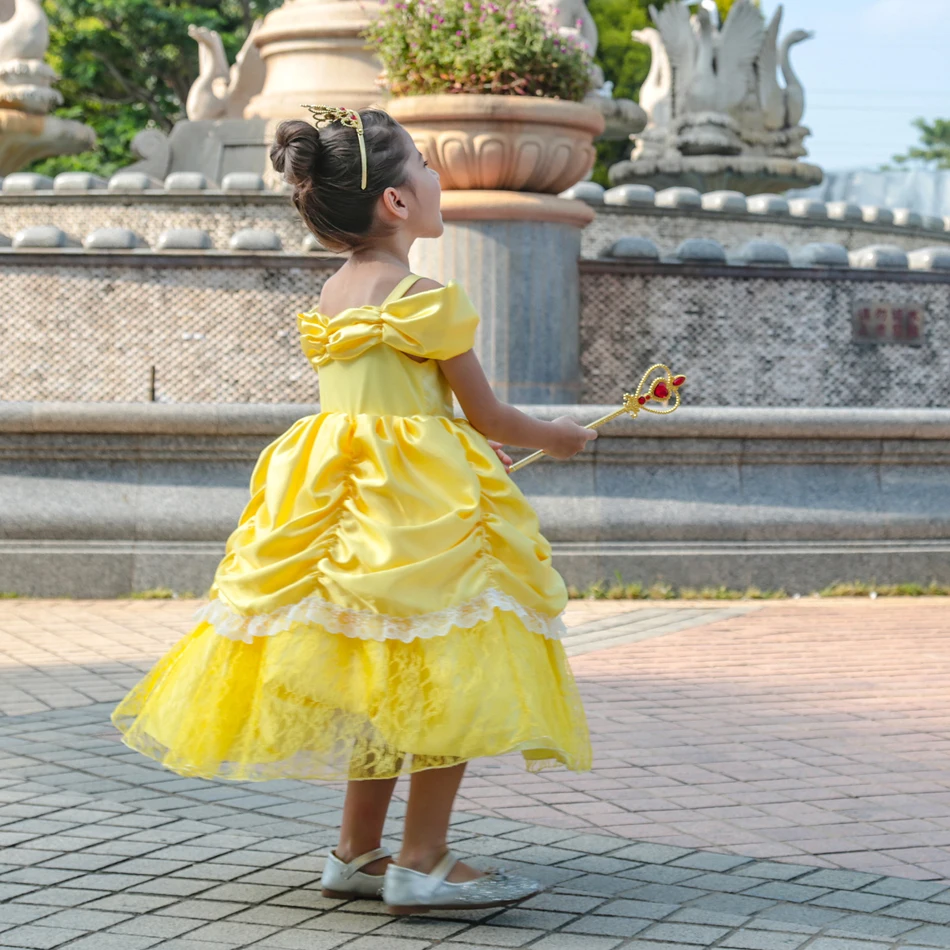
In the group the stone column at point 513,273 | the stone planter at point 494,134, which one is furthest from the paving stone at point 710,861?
the stone planter at point 494,134

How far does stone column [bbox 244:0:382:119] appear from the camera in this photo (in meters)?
14.0

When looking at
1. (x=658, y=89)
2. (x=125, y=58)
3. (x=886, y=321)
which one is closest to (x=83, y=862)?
(x=886, y=321)

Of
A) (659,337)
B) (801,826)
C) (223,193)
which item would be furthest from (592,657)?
(223,193)

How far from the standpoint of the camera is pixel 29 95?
15742 mm

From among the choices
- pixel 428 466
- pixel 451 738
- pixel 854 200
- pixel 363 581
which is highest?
pixel 854 200

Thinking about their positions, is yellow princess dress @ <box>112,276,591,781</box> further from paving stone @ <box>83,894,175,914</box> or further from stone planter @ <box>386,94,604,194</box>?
stone planter @ <box>386,94,604,194</box>

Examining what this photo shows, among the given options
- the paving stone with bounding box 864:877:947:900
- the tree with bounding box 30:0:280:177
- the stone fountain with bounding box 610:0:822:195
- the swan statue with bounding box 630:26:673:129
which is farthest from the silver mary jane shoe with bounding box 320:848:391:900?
the tree with bounding box 30:0:280:177

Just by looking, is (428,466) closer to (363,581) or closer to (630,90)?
(363,581)

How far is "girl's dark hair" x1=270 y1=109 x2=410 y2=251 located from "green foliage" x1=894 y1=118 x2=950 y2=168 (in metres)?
65.3

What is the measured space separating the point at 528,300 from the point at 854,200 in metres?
30.3

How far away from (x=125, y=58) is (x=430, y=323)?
33.2m

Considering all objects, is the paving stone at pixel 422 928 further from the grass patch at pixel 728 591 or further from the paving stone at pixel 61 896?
the grass patch at pixel 728 591

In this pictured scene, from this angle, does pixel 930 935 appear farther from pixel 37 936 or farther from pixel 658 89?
pixel 658 89

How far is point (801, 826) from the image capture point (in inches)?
150
